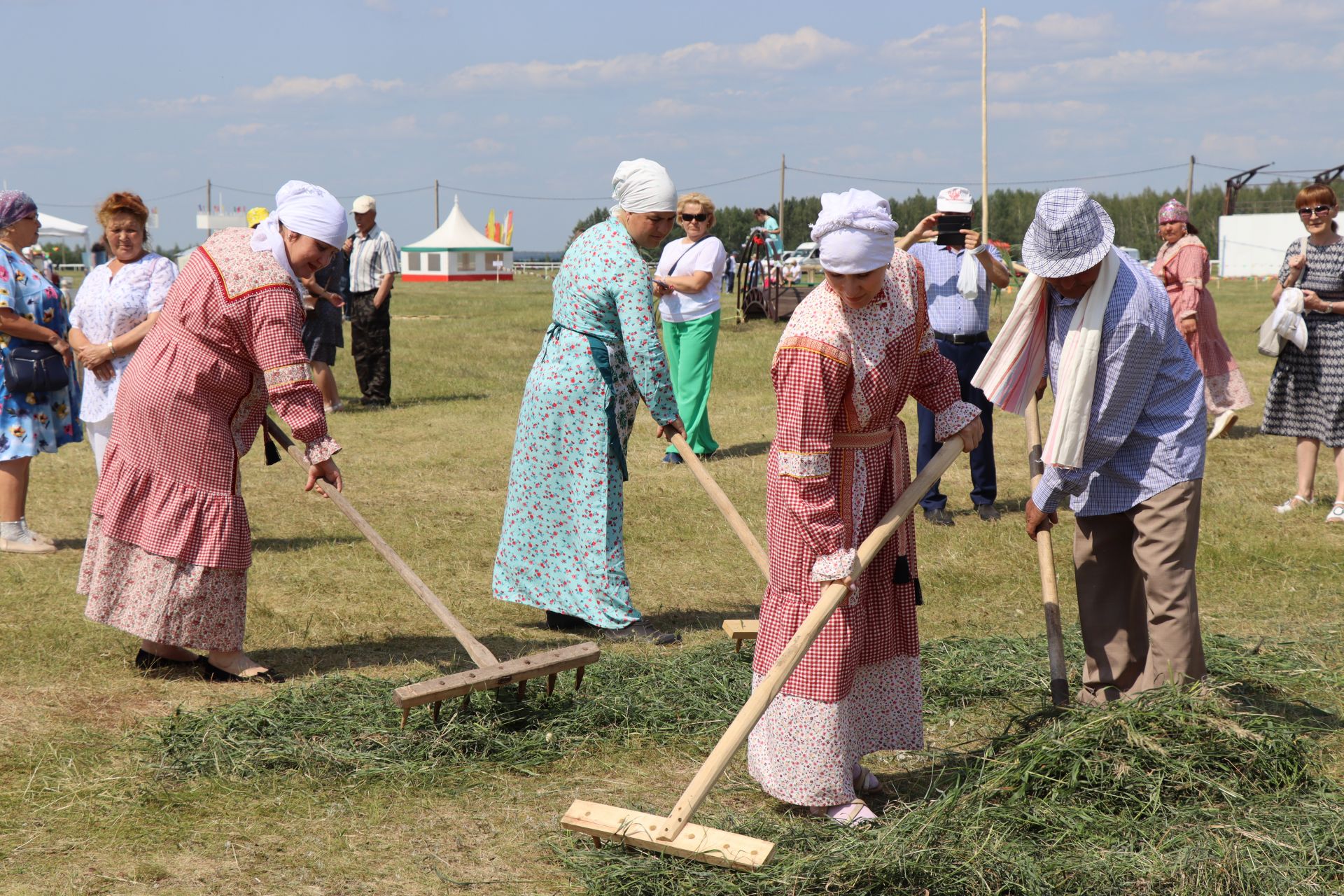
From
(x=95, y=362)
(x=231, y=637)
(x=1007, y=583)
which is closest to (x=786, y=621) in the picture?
(x=231, y=637)

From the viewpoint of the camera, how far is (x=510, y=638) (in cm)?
574

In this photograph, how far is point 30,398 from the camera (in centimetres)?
698

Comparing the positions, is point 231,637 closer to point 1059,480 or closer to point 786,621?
point 786,621

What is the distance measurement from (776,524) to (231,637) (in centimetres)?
259

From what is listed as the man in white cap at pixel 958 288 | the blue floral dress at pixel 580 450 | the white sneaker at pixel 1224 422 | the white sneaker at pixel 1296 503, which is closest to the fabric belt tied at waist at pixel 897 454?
the blue floral dress at pixel 580 450

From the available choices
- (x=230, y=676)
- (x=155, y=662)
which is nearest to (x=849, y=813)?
(x=230, y=676)

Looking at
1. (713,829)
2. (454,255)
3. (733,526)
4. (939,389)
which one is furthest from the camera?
(454,255)

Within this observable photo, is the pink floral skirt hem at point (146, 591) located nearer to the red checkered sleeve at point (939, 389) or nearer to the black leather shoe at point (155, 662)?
the black leather shoe at point (155, 662)

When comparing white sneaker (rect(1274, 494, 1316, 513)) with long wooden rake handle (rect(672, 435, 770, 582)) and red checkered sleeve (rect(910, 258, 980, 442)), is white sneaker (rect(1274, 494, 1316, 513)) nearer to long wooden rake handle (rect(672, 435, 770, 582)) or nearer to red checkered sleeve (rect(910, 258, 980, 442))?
long wooden rake handle (rect(672, 435, 770, 582))

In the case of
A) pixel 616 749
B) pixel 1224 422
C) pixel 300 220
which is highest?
pixel 300 220

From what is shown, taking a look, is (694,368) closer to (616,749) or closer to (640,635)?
(640,635)

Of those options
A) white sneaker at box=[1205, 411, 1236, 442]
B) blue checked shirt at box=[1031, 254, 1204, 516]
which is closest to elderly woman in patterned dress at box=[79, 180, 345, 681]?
blue checked shirt at box=[1031, 254, 1204, 516]

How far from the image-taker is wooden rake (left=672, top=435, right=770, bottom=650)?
4496 millimetres

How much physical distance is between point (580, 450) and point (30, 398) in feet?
11.7
